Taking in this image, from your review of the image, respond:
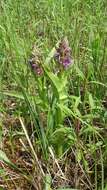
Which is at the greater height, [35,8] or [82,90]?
[35,8]

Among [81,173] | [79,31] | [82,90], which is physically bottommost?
[81,173]

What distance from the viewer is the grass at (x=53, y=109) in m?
1.28

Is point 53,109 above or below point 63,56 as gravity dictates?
below

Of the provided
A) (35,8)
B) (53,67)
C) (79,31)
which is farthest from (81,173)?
(35,8)

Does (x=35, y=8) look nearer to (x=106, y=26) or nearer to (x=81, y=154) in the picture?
(x=106, y=26)

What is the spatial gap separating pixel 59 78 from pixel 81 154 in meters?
0.24

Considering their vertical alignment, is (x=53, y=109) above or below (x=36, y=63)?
below

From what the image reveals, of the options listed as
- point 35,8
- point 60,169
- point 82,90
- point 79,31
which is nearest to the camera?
point 60,169

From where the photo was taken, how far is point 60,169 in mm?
1264

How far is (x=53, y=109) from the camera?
1354mm

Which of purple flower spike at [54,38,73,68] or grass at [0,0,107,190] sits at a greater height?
purple flower spike at [54,38,73,68]

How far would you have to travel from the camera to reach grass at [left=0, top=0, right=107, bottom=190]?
128 centimetres

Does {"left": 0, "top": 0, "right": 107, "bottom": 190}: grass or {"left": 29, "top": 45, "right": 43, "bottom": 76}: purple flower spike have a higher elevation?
{"left": 29, "top": 45, "right": 43, "bottom": 76}: purple flower spike

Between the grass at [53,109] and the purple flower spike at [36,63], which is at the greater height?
the purple flower spike at [36,63]
